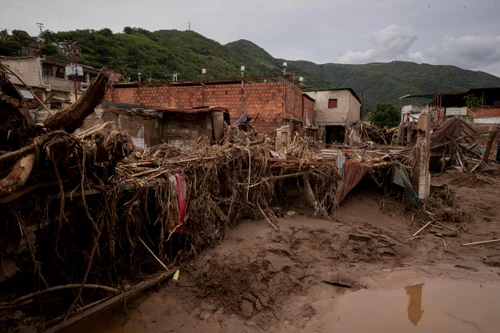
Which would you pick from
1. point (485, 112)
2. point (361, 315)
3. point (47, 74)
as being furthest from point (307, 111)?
point (47, 74)

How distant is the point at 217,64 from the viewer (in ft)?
213

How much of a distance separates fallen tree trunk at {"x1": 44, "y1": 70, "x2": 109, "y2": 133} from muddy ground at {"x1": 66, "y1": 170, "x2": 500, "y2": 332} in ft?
9.09

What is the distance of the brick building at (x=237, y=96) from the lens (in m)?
15.1

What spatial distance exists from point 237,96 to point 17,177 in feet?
45.0

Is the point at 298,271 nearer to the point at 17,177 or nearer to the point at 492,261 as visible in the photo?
the point at 492,261

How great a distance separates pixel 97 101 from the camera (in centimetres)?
304

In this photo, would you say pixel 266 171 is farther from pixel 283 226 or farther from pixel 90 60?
pixel 90 60

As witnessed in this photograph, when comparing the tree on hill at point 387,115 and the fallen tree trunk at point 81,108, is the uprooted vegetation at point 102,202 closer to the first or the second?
the fallen tree trunk at point 81,108

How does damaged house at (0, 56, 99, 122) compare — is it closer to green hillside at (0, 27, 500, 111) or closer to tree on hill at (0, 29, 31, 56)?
green hillside at (0, 27, 500, 111)

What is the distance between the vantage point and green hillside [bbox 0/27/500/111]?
149ft

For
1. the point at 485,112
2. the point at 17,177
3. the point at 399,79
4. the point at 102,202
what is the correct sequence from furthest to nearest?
1. the point at 399,79
2. the point at 485,112
3. the point at 102,202
4. the point at 17,177

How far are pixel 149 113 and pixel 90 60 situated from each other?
41.1 metres

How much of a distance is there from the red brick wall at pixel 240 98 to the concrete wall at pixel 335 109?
45.5ft

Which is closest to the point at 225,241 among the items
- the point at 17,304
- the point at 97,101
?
the point at 17,304
